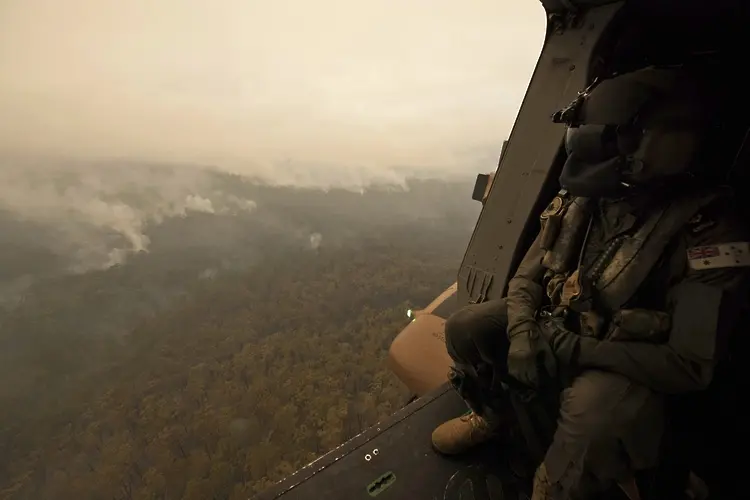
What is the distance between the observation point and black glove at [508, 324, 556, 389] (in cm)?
129

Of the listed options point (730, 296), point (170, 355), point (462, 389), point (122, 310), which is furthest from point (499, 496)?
point (122, 310)

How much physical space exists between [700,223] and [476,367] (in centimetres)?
83

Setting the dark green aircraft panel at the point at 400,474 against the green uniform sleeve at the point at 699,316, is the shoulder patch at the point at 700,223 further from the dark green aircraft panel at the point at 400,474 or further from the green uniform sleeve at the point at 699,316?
the dark green aircraft panel at the point at 400,474

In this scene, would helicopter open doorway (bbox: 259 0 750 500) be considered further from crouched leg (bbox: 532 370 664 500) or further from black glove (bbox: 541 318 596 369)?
black glove (bbox: 541 318 596 369)

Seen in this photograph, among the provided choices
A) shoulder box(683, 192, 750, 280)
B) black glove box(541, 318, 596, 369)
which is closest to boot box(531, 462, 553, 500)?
black glove box(541, 318, 596, 369)

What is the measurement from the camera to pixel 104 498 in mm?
6387

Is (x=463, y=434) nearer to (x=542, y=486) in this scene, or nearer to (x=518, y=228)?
(x=542, y=486)

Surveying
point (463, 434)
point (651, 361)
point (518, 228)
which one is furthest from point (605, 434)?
point (518, 228)

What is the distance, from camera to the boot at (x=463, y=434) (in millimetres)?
1802

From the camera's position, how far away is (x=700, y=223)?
1218 millimetres

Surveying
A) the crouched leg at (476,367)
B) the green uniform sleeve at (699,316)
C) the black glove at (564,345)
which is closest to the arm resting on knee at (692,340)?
the green uniform sleeve at (699,316)

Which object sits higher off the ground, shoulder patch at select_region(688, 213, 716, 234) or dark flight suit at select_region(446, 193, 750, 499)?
shoulder patch at select_region(688, 213, 716, 234)

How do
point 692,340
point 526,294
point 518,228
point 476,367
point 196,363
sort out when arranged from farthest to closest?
point 196,363, point 518,228, point 476,367, point 526,294, point 692,340

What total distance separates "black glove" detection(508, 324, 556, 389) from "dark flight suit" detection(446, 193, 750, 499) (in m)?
0.04
